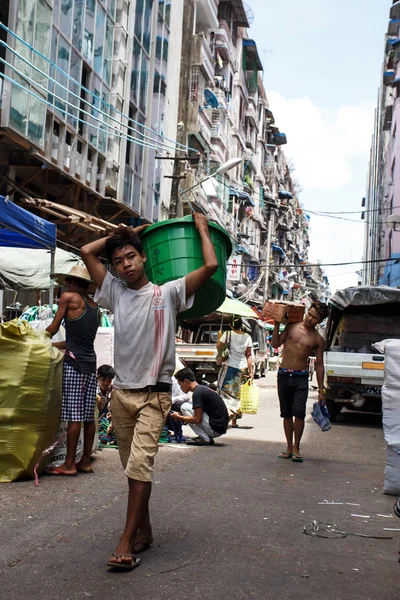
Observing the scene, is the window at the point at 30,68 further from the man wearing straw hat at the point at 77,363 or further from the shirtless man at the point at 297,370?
the man wearing straw hat at the point at 77,363

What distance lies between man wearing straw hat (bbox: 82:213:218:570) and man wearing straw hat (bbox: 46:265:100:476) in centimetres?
273

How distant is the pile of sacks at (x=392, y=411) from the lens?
19.2ft

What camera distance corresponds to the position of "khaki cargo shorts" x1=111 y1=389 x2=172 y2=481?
477cm

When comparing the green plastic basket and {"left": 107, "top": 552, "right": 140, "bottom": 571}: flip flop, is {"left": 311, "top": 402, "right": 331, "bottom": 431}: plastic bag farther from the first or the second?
{"left": 107, "top": 552, "right": 140, "bottom": 571}: flip flop

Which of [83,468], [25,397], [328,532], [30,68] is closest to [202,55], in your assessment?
[30,68]

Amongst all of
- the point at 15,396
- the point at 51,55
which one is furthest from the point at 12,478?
the point at 51,55

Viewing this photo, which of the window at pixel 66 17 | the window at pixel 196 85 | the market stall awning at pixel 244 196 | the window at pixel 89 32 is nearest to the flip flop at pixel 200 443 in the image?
the window at pixel 66 17

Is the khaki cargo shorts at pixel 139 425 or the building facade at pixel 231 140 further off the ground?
the building facade at pixel 231 140

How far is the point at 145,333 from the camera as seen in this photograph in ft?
16.1

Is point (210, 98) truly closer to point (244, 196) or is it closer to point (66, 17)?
point (244, 196)

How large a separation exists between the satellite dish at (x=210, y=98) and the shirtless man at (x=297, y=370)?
38.1m

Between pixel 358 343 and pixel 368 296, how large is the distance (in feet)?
4.17

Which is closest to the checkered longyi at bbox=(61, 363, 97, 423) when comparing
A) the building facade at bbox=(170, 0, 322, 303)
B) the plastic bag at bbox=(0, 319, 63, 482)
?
the plastic bag at bbox=(0, 319, 63, 482)

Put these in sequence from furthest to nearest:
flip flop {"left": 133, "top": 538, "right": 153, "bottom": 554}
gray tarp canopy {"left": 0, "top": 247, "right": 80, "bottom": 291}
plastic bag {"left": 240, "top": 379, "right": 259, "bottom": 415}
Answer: plastic bag {"left": 240, "top": 379, "right": 259, "bottom": 415} < gray tarp canopy {"left": 0, "top": 247, "right": 80, "bottom": 291} < flip flop {"left": 133, "top": 538, "right": 153, "bottom": 554}
